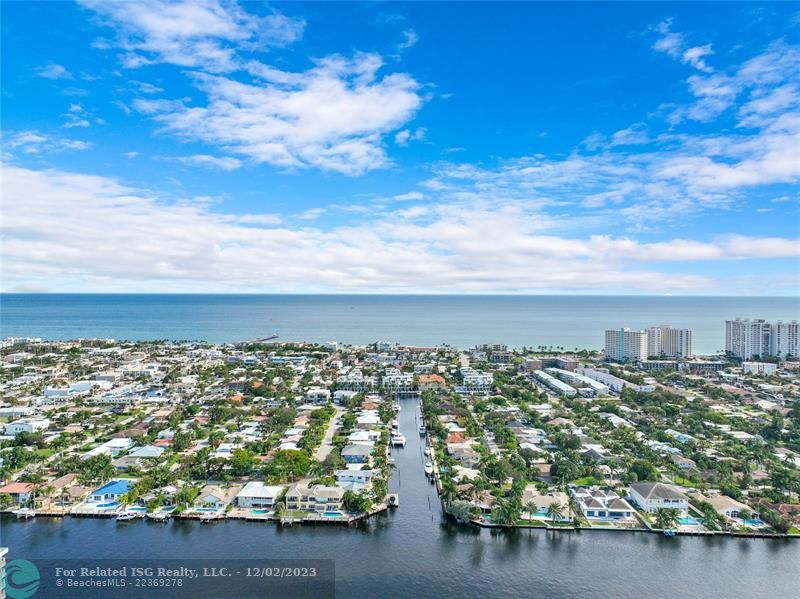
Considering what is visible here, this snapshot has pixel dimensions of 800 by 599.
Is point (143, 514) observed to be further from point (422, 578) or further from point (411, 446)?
→ point (411, 446)

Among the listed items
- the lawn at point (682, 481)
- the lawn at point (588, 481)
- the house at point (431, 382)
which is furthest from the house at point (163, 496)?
the house at point (431, 382)

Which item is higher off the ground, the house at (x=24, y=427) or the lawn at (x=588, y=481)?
the lawn at (x=588, y=481)

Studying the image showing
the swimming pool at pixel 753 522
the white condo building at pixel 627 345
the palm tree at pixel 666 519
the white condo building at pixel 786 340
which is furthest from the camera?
the white condo building at pixel 786 340

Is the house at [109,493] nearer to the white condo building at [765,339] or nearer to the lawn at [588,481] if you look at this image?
the lawn at [588,481]

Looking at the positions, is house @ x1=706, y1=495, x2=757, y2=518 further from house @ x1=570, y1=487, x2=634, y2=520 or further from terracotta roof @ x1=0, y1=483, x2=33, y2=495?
terracotta roof @ x1=0, y1=483, x2=33, y2=495

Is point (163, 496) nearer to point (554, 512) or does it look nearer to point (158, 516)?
point (158, 516)

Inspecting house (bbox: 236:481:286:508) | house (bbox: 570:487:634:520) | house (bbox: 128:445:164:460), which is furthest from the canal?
house (bbox: 128:445:164:460)

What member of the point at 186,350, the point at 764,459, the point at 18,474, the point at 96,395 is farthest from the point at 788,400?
the point at 186,350
